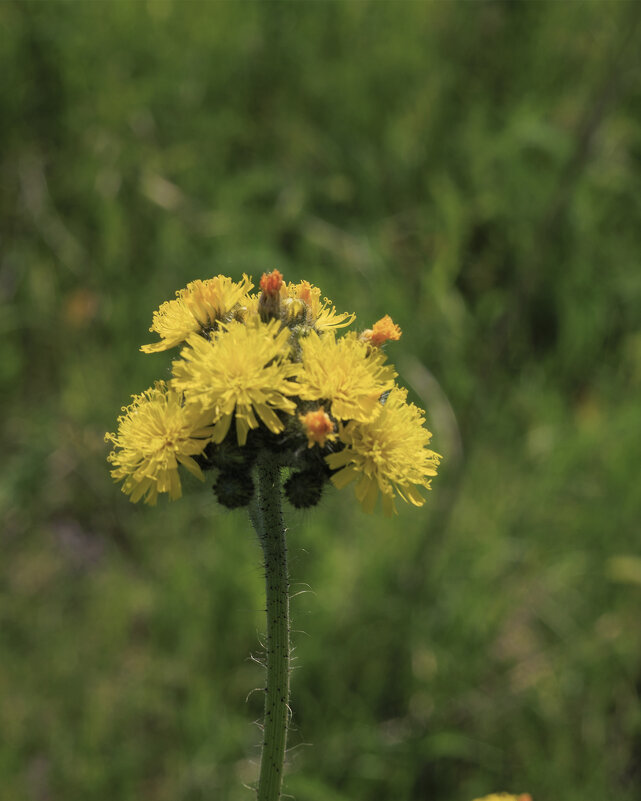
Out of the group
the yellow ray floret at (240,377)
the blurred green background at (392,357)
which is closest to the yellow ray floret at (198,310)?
the yellow ray floret at (240,377)

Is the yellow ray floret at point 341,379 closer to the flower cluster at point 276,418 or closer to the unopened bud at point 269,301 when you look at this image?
the flower cluster at point 276,418

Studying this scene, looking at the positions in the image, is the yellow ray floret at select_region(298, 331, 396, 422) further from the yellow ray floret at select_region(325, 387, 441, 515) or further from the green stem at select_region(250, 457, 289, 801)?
the green stem at select_region(250, 457, 289, 801)

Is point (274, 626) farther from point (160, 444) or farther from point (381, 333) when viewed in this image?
point (381, 333)

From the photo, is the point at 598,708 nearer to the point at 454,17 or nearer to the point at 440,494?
the point at 440,494

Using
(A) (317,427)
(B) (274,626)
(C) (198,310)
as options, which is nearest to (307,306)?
(C) (198,310)

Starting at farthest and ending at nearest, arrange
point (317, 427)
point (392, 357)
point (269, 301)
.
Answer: point (392, 357) < point (269, 301) < point (317, 427)

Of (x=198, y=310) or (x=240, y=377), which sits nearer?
(x=240, y=377)
